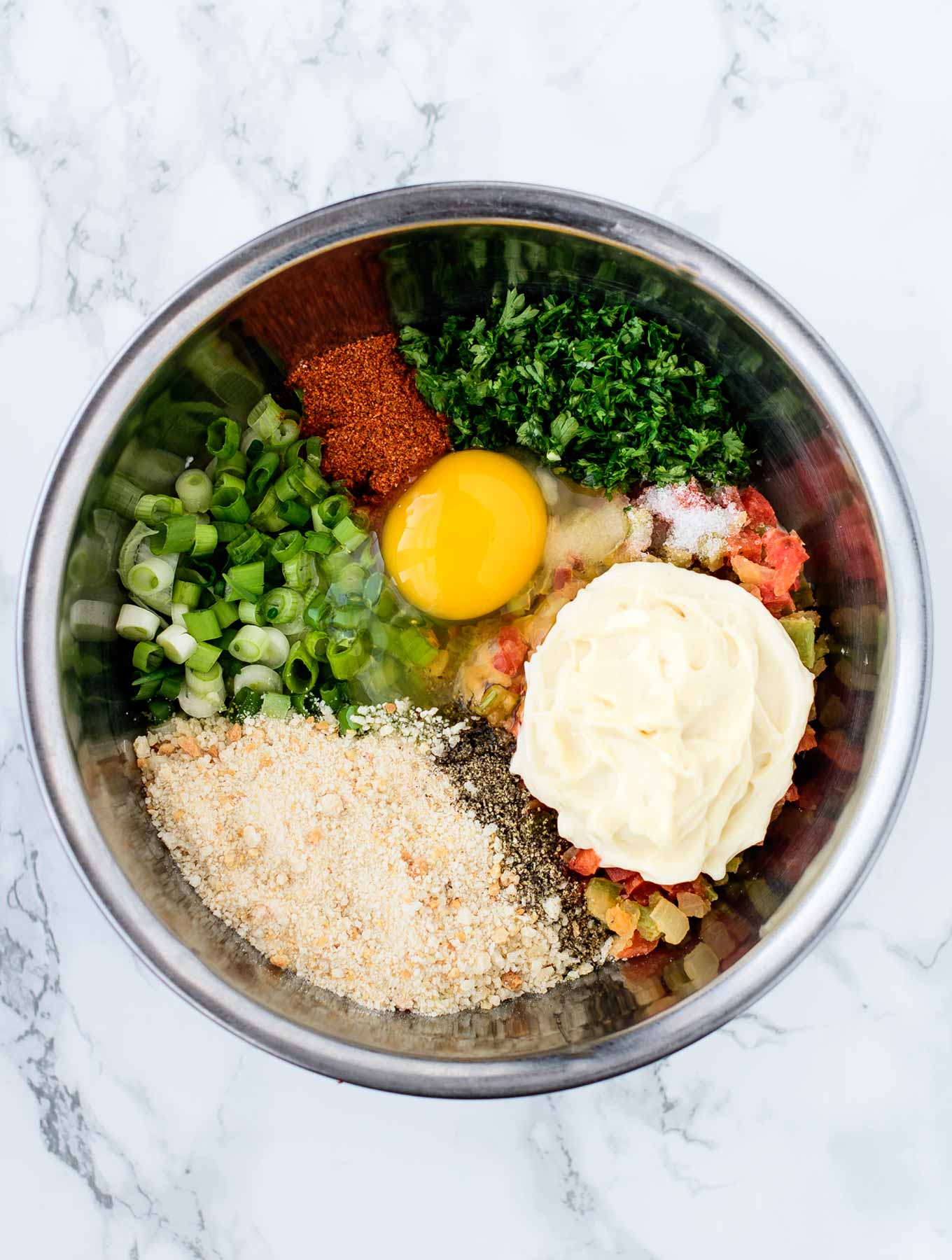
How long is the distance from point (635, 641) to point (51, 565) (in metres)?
1.11

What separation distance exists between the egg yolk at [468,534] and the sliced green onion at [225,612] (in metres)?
0.38

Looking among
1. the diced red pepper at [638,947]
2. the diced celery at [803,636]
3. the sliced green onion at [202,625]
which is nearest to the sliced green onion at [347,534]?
the sliced green onion at [202,625]

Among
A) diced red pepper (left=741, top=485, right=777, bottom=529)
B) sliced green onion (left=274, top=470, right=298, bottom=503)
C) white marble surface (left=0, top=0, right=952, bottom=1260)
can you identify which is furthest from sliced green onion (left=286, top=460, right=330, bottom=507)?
diced red pepper (left=741, top=485, right=777, bottom=529)

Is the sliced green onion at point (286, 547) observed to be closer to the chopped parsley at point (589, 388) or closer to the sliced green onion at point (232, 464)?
the sliced green onion at point (232, 464)

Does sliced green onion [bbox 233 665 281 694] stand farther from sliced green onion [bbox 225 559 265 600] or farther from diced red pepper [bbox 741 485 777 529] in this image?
diced red pepper [bbox 741 485 777 529]

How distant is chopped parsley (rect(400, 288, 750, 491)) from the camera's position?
2010mm

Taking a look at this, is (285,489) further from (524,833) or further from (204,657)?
(524,833)

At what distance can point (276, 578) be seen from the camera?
2.18 m

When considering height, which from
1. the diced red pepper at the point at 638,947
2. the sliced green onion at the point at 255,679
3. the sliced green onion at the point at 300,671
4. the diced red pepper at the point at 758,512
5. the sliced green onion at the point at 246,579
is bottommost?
the diced red pepper at the point at 638,947

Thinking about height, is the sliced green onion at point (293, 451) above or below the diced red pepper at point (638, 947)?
above

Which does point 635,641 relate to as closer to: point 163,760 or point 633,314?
point 633,314

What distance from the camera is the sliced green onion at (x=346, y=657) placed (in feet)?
6.90

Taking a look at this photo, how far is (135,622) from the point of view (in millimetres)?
2055

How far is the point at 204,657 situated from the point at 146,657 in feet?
0.40
